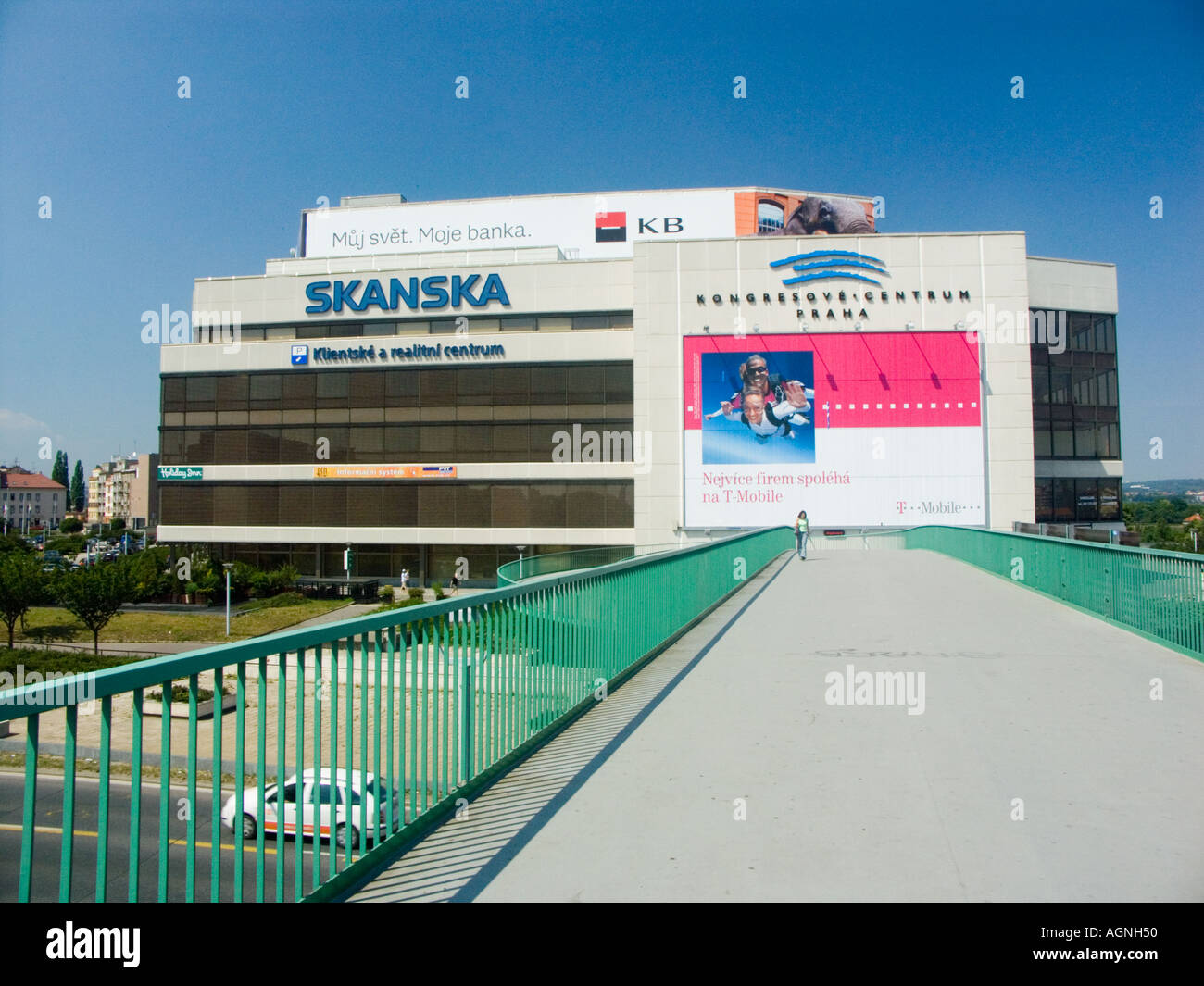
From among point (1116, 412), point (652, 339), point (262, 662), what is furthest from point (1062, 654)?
point (1116, 412)

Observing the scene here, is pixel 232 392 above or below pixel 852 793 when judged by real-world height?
above

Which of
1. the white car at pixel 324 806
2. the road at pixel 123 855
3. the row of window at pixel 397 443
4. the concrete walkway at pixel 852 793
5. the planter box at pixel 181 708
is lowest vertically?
the road at pixel 123 855

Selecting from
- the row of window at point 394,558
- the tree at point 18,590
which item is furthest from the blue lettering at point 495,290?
the tree at point 18,590

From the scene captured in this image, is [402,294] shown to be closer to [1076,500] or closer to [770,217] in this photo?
[770,217]

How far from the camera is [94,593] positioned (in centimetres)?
4047

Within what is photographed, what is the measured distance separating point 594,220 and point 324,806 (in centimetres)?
5379

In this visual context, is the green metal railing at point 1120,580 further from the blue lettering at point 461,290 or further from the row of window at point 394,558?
the blue lettering at point 461,290

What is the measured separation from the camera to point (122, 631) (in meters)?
41.3

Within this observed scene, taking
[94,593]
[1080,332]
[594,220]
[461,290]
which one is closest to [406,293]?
[461,290]

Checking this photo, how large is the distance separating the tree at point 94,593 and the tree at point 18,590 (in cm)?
225

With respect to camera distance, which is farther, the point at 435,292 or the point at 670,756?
the point at 435,292

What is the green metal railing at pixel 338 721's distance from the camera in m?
2.47

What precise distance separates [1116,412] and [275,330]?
163ft

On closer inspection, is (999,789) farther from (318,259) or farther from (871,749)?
(318,259)
